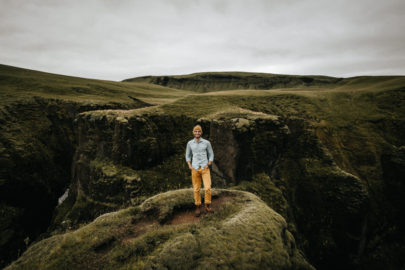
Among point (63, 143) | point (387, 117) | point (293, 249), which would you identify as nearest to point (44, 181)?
point (63, 143)

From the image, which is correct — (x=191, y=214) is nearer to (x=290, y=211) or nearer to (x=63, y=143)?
(x=290, y=211)

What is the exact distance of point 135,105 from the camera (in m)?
39.6

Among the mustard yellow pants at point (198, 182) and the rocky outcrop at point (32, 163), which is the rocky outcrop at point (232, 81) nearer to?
the rocky outcrop at point (32, 163)

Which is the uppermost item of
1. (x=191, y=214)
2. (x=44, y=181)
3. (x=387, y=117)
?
(x=387, y=117)

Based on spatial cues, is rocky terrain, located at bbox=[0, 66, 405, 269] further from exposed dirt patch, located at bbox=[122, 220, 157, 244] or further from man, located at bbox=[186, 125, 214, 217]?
man, located at bbox=[186, 125, 214, 217]

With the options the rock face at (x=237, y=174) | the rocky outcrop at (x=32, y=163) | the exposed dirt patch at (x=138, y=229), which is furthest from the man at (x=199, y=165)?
the rocky outcrop at (x=32, y=163)

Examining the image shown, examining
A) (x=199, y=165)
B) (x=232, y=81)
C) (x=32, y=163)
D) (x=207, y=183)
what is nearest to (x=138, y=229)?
(x=207, y=183)

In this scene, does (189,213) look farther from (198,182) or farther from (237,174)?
(237,174)

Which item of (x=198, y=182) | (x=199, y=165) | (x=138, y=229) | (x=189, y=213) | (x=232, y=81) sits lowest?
(x=189, y=213)

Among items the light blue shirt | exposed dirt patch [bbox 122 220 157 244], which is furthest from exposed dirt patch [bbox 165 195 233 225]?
the light blue shirt

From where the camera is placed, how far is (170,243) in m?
6.65

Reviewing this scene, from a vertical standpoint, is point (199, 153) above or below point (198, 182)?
above

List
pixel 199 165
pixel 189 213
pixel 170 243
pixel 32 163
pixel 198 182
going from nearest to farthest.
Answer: pixel 170 243 → pixel 199 165 → pixel 198 182 → pixel 189 213 → pixel 32 163

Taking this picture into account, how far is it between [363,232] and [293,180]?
864 cm
